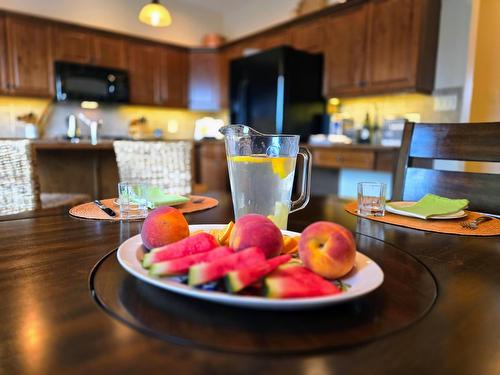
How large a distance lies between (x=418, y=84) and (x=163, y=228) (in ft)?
9.39

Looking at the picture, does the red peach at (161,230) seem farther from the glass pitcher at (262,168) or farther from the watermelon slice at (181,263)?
the glass pitcher at (262,168)

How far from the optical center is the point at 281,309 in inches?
14.3

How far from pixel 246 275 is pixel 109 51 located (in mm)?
4417

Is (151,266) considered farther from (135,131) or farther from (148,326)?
(135,131)

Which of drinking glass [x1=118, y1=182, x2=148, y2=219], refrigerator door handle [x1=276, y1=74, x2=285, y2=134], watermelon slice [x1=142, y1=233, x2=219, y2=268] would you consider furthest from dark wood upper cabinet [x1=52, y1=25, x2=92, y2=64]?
watermelon slice [x1=142, y1=233, x2=219, y2=268]

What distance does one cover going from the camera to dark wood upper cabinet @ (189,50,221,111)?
4727 millimetres

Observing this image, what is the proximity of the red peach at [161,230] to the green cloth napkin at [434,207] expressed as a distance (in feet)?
2.10

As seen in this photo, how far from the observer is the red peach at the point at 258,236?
0.44 meters

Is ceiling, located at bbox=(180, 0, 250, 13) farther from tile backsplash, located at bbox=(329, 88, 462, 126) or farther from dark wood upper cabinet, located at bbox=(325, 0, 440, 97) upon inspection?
tile backsplash, located at bbox=(329, 88, 462, 126)

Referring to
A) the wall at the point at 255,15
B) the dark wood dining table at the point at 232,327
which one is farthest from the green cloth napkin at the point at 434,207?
the wall at the point at 255,15

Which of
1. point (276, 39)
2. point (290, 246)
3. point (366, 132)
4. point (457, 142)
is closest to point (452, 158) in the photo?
point (457, 142)

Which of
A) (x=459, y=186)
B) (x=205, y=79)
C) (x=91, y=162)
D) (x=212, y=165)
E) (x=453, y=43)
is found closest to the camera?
(x=459, y=186)

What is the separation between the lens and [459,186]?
117 cm

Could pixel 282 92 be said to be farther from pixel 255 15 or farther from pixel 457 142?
pixel 457 142
